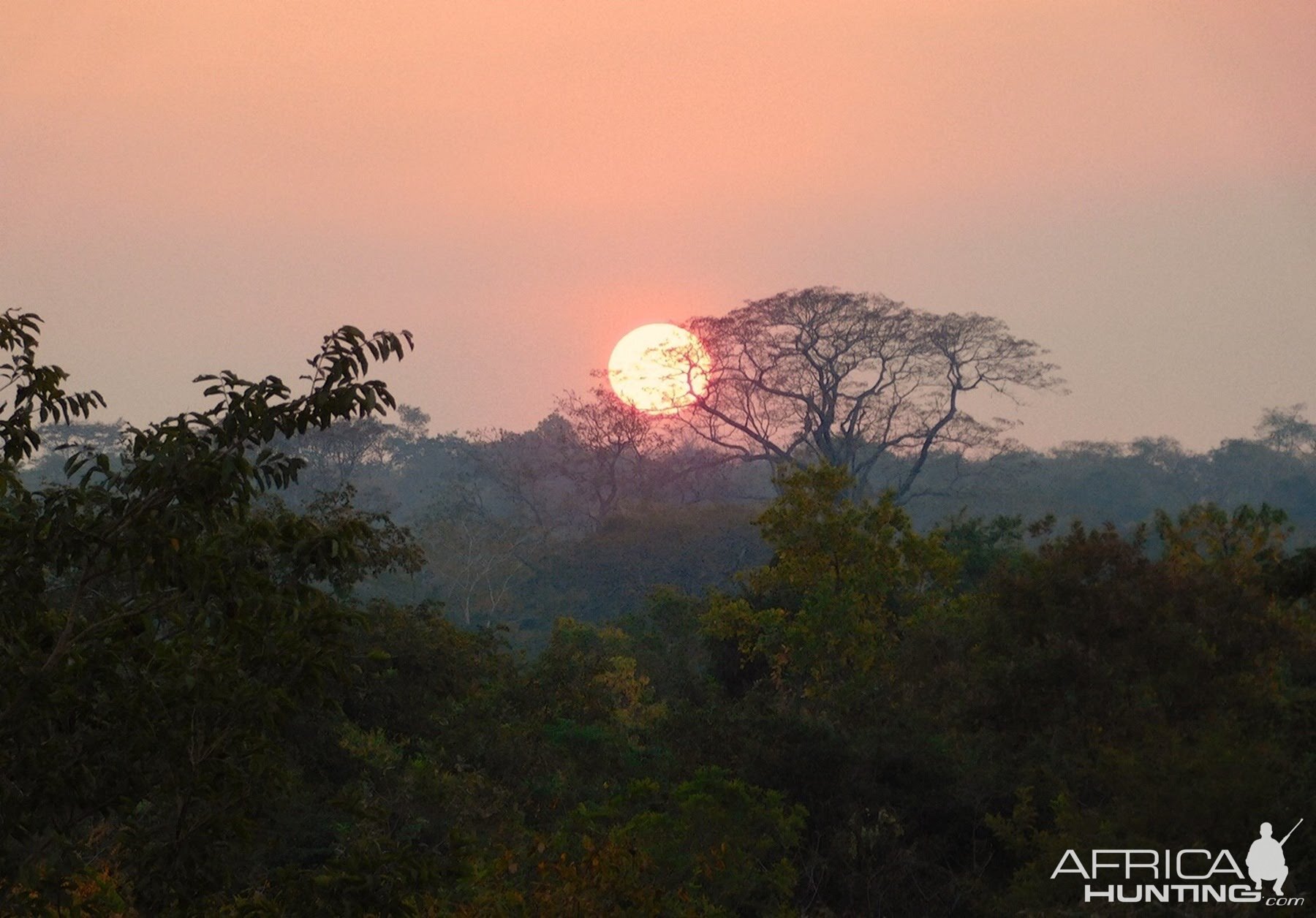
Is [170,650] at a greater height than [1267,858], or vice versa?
[170,650]

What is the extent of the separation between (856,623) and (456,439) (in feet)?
238

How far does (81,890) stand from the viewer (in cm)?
1066

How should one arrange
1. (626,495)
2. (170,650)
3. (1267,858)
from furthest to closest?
(626,495)
(1267,858)
(170,650)

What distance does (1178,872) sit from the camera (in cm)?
1507

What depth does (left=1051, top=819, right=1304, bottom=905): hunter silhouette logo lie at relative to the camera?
14.2 metres

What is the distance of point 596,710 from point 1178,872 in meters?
13.2

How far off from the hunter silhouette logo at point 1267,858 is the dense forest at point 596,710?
0.14m

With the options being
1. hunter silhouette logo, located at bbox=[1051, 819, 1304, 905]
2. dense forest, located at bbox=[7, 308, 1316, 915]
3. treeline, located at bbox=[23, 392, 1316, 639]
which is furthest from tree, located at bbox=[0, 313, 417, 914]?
treeline, located at bbox=[23, 392, 1316, 639]

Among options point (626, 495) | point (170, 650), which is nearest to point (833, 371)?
point (626, 495)

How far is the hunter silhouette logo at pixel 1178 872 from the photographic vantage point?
14.2 metres

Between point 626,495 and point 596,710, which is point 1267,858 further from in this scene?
point 626,495

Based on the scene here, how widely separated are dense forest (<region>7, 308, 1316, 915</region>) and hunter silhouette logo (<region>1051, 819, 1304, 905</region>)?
0.18 m

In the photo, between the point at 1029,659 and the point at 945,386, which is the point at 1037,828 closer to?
the point at 1029,659

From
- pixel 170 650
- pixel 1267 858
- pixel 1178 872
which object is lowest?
pixel 1178 872
